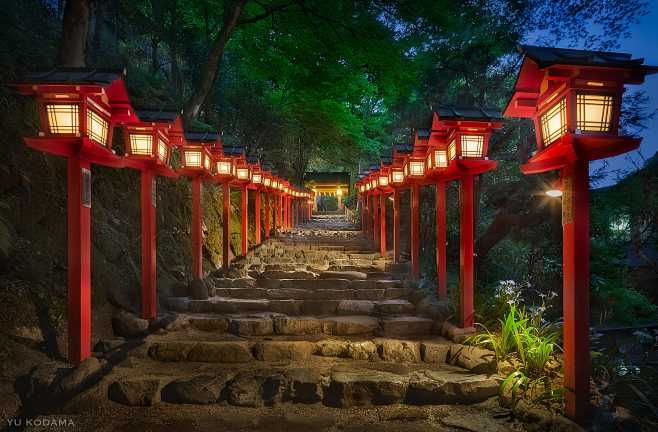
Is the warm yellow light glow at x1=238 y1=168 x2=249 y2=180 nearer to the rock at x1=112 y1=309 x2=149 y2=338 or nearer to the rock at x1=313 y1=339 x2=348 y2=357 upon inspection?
the rock at x1=112 y1=309 x2=149 y2=338

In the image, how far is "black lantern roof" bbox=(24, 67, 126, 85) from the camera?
16.3 ft

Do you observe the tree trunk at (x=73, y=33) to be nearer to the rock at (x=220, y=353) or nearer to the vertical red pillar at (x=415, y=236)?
the rock at (x=220, y=353)

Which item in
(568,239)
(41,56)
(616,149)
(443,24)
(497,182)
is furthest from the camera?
(497,182)

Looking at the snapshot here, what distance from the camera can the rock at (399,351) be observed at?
21.4 ft

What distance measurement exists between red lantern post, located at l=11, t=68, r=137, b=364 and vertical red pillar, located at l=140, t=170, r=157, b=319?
1213mm

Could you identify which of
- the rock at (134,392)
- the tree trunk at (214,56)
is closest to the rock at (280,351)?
the rock at (134,392)

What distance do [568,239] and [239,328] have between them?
589cm

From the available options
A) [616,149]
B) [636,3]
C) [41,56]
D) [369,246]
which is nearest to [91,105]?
[41,56]

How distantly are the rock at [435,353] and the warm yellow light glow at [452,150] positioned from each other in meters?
3.39

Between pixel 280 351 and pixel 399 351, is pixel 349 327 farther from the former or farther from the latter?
A: pixel 280 351

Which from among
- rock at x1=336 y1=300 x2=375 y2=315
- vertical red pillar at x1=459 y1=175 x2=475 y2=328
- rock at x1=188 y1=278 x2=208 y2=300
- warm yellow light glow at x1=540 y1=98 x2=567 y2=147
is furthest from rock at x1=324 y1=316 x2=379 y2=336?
warm yellow light glow at x1=540 y1=98 x2=567 y2=147

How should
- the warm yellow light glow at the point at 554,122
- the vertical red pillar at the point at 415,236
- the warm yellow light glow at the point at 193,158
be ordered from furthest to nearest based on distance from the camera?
the vertical red pillar at the point at 415,236 → the warm yellow light glow at the point at 193,158 → the warm yellow light glow at the point at 554,122

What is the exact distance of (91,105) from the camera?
5324 mm

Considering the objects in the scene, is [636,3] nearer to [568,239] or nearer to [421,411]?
[568,239]
